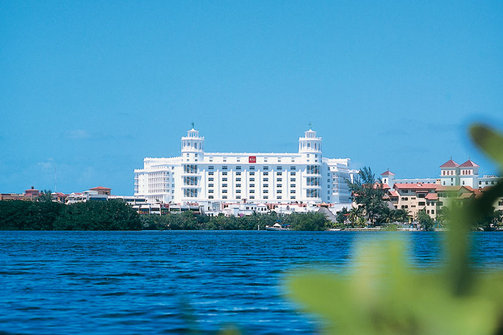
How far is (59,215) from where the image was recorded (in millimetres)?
96062

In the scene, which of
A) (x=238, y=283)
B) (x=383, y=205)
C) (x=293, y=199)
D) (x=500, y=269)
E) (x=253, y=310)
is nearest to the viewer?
(x=500, y=269)

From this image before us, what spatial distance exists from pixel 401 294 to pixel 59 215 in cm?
9841

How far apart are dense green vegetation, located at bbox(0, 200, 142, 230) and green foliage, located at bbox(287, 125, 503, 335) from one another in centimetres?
9593

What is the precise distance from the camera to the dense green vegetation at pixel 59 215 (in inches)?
3696

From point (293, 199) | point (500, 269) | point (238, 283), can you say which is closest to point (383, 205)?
point (293, 199)

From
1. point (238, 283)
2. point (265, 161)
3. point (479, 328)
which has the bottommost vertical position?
point (238, 283)

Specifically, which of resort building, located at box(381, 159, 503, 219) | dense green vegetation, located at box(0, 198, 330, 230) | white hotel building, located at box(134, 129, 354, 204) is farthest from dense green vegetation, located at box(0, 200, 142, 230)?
white hotel building, located at box(134, 129, 354, 204)

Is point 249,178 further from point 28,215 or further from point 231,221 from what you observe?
point 28,215

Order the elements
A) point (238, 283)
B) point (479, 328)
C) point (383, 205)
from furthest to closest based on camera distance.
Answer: point (383, 205) → point (238, 283) → point (479, 328)

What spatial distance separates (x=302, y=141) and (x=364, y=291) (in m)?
161

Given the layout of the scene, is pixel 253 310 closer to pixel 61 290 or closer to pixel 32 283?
pixel 61 290

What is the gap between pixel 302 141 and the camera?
527ft

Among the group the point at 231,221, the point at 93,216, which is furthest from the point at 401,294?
the point at 231,221

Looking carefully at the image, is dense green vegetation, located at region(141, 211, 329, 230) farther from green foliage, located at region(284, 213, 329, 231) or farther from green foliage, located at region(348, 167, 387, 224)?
green foliage, located at region(348, 167, 387, 224)
